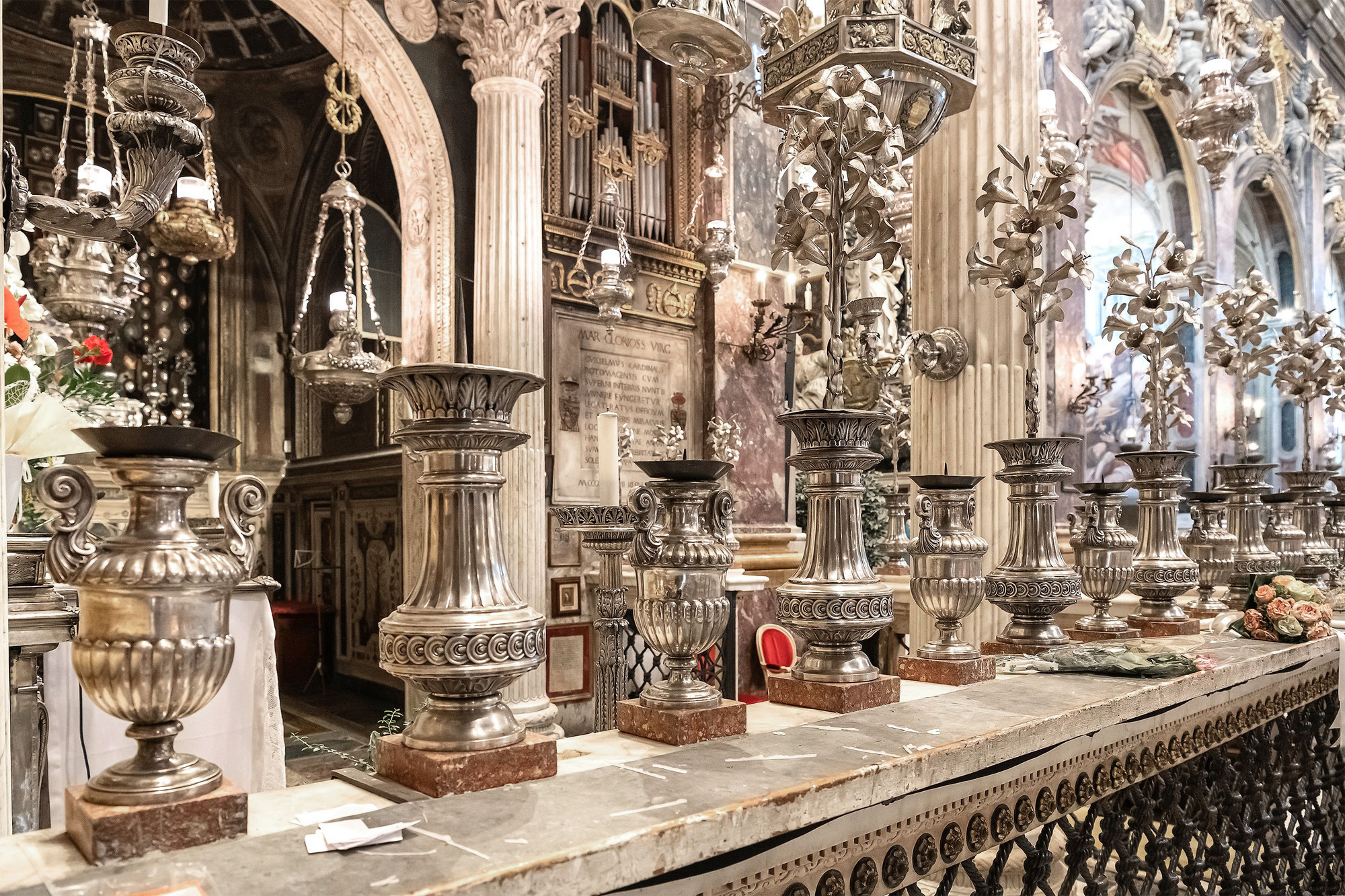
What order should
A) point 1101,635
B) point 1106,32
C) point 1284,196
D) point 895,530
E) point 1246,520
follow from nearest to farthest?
point 1101,635 < point 1246,520 < point 895,530 < point 1106,32 < point 1284,196

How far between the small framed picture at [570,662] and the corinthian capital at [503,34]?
Answer: 373cm

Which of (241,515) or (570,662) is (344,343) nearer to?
(570,662)

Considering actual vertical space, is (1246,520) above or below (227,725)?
above

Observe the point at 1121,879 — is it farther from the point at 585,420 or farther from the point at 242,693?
the point at 585,420

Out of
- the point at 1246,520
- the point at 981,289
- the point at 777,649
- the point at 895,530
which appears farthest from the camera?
the point at 895,530

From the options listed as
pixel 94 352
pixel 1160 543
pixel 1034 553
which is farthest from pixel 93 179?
pixel 1160 543

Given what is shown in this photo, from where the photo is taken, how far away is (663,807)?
52.3 inches

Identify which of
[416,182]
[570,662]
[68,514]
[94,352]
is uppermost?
[416,182]

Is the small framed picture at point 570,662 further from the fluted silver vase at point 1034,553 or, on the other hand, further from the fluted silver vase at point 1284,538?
the fluted silver vase at point 1034,553

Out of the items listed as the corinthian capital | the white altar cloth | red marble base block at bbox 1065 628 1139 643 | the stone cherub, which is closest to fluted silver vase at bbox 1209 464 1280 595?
red marble base block at bbox 1065 628 1139 643

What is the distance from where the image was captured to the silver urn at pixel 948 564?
2.40 meters

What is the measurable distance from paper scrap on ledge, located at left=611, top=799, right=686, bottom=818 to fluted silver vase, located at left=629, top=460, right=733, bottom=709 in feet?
1.28

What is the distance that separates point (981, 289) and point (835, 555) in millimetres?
2130

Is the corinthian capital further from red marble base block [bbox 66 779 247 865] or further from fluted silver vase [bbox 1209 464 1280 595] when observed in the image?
red marble base block [bbox 66 779 247 865]
